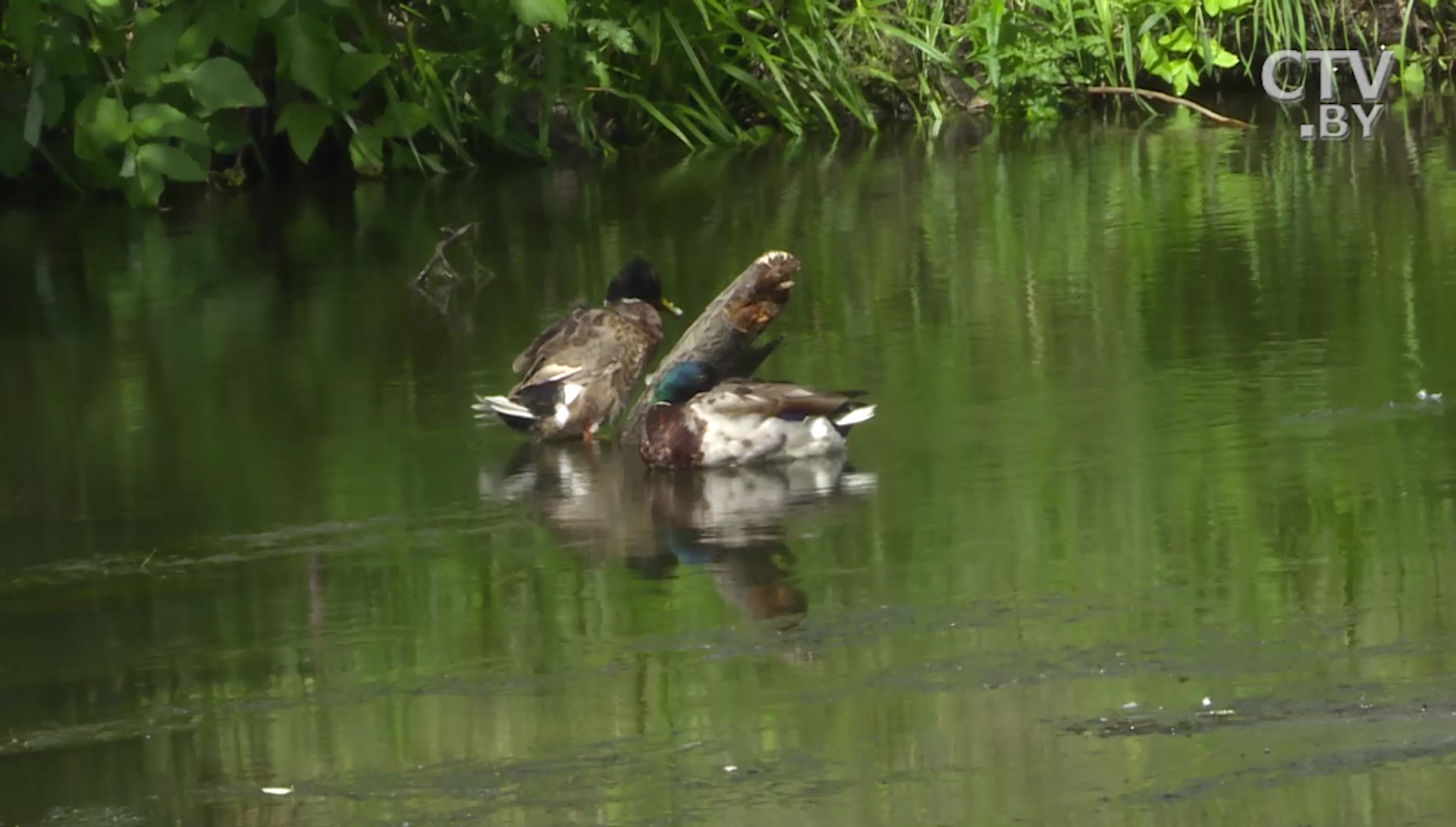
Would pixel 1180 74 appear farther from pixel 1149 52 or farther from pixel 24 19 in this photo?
pixel 24 19

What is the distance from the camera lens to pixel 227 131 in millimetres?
16641

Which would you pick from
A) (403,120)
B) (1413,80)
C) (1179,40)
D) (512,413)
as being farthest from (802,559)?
(1413,80)

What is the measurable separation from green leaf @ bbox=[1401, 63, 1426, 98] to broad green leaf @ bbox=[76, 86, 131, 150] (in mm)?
9011

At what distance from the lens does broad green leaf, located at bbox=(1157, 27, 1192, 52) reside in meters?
18.6

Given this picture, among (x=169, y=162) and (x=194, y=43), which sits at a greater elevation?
(x=194, y=43)

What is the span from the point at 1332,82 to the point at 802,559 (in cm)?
1348

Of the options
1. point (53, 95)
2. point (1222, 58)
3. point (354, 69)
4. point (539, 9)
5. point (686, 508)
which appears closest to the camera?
point (686, 508)

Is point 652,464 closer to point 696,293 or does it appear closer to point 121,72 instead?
A: point 696,293

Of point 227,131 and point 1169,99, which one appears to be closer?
point 227,131

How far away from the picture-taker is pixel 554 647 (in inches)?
207

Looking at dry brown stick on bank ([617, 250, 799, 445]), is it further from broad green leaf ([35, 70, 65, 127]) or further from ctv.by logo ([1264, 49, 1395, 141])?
ctv.by logo ([1264, 49, 1395, 141])

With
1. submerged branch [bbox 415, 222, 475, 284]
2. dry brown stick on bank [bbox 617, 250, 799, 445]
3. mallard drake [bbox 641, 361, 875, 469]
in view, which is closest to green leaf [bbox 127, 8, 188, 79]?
submerged branch [bbox 415, 222, 475, 284]

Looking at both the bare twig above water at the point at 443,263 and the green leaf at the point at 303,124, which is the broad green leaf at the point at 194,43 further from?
the bare twig above water at the point at 443,263

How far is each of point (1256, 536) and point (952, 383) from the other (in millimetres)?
2353
